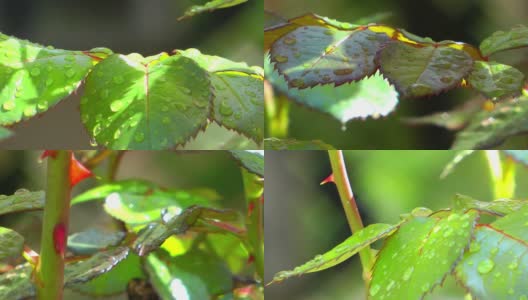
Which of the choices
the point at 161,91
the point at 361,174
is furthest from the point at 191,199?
the point at 161,91

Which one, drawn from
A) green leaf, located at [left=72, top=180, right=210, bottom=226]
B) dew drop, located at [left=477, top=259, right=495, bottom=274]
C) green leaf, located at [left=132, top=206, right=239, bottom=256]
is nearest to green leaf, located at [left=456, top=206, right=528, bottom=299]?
dew drop, located at [left=477, top=259, right=495, bottom=274]

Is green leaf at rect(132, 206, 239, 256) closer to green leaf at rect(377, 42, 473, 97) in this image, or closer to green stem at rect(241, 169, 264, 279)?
green stem at rect(241, 169, 264, 279)

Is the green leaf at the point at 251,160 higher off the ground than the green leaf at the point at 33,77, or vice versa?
the green leaf at the point at 33,77

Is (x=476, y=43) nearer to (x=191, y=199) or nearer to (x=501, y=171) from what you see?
(x=501, y=171)

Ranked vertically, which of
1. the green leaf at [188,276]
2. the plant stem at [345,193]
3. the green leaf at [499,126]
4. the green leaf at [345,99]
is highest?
the green leaf at [499,126]

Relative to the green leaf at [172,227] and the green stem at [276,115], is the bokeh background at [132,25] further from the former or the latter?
the green leaf at [172,227]

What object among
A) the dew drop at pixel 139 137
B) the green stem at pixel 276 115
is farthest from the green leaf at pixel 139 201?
the dew drop at pixel 139 137
